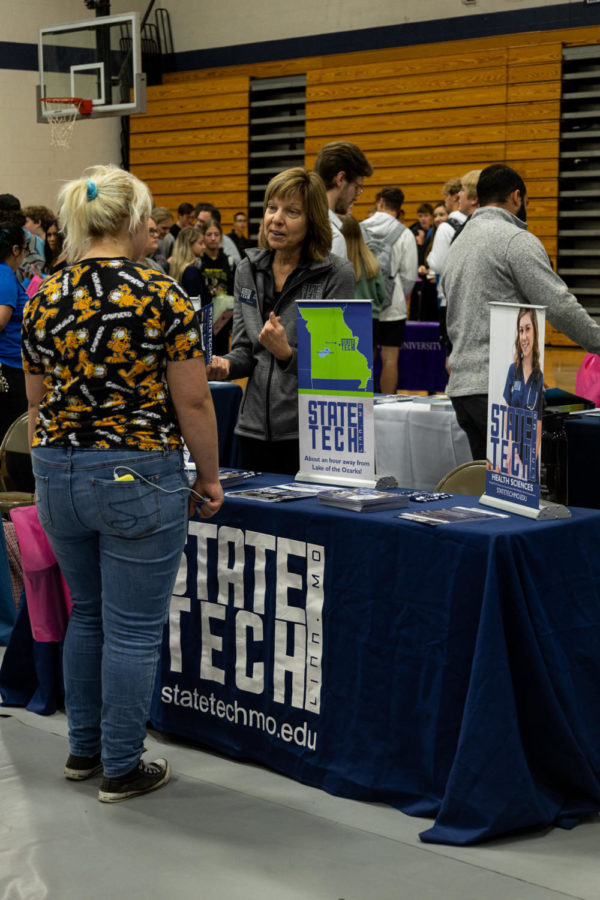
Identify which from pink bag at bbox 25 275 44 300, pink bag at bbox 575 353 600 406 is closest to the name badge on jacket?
pink bag at bbox 575 353 600 406

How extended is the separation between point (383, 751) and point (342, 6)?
10.8 m

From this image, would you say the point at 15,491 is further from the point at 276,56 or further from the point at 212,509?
the point at 276,56

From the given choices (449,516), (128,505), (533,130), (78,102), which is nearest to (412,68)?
(533,130)

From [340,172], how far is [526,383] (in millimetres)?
1848

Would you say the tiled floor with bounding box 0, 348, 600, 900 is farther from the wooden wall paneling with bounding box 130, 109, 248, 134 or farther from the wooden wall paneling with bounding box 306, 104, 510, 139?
the wooden wall paneling with bounding box 130, 109, 248, 134

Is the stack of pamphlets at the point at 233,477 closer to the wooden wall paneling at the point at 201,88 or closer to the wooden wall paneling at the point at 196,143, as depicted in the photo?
the wooden wall paneling at the point at 196,143

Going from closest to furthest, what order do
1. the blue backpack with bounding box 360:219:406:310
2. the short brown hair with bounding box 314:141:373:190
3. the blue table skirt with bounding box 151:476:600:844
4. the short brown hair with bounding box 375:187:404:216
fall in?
the blue table skirt with bounding box 151:476:600:844 → the short brown hair with bounding box 314:141:373:190 → the blue backpack with bounding box 360:219:406:310 → the short brown hair with bounding box 375:187:404:216

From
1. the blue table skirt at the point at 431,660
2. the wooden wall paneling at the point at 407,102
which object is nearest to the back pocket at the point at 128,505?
the blue table skirt at the point at 431,660

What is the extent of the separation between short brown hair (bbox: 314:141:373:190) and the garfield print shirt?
5.93 feet

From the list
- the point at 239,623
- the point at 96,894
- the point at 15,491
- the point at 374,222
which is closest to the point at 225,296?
the point at 374,222

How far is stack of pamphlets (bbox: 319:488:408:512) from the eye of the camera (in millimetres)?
2385

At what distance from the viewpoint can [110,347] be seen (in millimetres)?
2166

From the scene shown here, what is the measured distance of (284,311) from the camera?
294 centimetres

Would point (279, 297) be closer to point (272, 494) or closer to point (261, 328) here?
point (261, 328)
